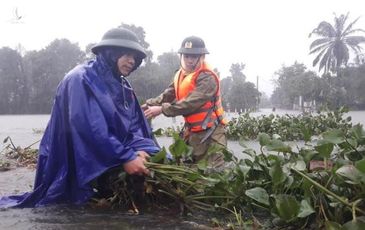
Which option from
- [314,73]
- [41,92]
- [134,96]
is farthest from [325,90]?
[134,96]

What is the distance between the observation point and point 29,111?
52219 mm

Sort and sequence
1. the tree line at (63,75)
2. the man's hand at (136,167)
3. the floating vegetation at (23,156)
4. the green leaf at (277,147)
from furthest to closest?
the tree line at (63,75)
the floating vegetation at (23,156)
the man's hand at (136,167)
the green leaf at (277,147)

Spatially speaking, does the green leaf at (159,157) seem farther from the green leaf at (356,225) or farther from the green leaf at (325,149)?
the green leaf at (356,225)

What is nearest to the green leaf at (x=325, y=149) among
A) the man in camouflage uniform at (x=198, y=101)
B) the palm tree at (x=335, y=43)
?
the man in camouflage uniform at (x=198, y=101)

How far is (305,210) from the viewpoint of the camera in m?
2.28

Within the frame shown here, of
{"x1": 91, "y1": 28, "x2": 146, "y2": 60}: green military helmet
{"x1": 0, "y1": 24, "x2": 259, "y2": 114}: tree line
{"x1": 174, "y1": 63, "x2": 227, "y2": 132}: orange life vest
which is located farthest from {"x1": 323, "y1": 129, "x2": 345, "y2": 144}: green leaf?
{"x1": 0, "y1": 24, "x2": 259, "y2": 114}: tree line

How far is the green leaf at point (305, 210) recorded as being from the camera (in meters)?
2.24

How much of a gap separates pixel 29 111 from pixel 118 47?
51400 millimetres

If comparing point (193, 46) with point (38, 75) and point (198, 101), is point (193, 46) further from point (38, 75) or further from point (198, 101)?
point (38, 75)

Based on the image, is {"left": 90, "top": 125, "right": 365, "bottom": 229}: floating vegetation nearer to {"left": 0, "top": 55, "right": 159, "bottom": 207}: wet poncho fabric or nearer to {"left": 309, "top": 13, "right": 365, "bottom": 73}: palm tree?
{"left": 0, "top": 55, "right": 159, "bottom": 207}: wet poncho fabric

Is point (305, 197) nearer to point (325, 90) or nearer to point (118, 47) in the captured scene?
point (118, 47)

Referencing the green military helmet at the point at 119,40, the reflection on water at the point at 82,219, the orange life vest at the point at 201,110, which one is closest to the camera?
the reflection on water at the point at 82,219

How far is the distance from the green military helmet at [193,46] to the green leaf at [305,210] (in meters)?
2.58

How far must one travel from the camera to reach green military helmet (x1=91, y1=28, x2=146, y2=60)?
10.8ft
